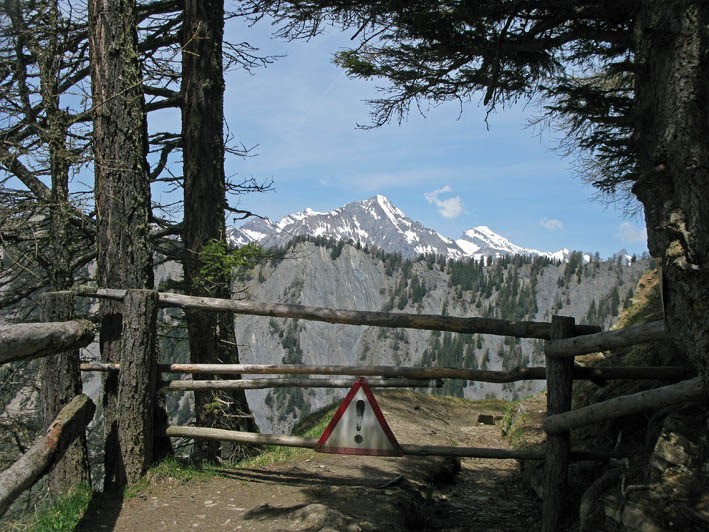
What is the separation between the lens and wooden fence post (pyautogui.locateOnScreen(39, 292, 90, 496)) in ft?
19.7

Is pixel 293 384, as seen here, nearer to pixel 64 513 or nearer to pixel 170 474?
pixel 170 474

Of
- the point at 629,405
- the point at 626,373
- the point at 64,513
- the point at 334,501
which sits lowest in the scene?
the point at 334,501

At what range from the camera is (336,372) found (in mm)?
5977

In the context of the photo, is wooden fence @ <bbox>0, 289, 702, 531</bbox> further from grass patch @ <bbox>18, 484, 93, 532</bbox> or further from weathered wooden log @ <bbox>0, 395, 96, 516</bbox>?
weathered wooden log @ <bbox>0, 395, 96, 516</bbox>

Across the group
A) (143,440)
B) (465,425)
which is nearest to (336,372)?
(143,440)

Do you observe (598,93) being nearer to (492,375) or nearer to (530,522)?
(492,375)

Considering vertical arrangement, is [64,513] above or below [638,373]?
below

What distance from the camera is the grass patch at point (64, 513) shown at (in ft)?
16.0

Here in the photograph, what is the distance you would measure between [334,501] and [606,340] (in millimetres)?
2831

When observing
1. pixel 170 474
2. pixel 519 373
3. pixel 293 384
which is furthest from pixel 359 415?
pixel 170 474

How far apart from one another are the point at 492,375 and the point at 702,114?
2.70 metres

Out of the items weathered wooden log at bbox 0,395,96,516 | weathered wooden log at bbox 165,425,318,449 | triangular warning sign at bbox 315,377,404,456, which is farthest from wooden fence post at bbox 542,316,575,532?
weathered wooden log at bbox 0,395,96,516

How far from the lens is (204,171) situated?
8.63 metres

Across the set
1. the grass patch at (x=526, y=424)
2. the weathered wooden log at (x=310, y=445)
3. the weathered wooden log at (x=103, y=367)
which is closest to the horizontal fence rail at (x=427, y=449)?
the weathered wooden log at (x=310, y=445)
